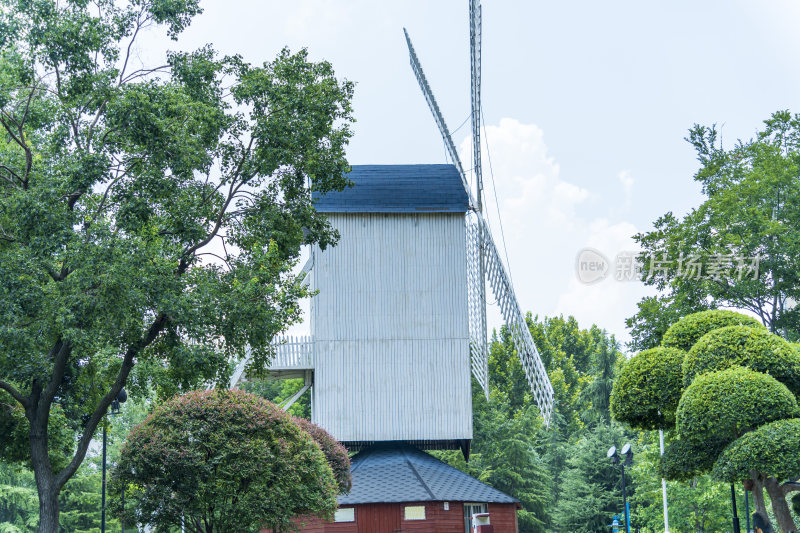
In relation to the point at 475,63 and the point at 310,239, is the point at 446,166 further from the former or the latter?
the point at 310,239

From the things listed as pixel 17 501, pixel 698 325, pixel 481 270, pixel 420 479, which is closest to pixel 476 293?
pixel 481 270

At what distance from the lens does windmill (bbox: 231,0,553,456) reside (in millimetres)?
30062

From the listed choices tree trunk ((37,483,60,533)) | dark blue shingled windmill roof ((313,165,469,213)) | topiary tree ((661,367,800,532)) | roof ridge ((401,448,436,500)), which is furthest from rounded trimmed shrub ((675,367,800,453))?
dark blue shingled windmill roof ((313,165,469,213))

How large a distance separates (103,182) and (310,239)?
13.7 ft

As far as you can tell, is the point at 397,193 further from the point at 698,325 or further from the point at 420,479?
the point at 698,325

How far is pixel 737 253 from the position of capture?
2797cm

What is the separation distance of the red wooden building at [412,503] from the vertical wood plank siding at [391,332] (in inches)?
76.3

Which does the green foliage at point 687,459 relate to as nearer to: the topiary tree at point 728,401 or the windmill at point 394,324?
the topiary tree at point 728,401

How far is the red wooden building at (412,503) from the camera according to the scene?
26.5 metres

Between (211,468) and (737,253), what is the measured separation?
1933 centimetres

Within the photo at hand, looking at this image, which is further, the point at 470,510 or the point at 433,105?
the point at 433,105

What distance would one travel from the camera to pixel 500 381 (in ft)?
173

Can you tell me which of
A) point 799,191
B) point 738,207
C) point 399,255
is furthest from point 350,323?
point 799,191

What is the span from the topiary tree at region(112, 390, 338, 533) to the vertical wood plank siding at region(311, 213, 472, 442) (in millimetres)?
12393
